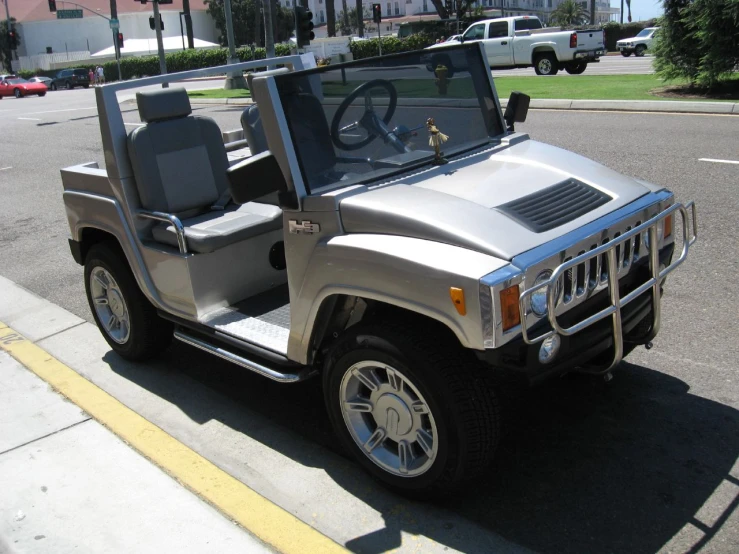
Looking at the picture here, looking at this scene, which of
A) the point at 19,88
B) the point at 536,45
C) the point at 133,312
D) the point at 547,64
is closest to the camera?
the point at 133,312

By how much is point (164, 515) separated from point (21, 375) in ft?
7.09

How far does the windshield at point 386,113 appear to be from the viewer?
3.59 meters

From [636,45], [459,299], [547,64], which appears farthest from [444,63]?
[636,45]

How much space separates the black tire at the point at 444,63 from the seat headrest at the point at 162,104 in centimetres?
170

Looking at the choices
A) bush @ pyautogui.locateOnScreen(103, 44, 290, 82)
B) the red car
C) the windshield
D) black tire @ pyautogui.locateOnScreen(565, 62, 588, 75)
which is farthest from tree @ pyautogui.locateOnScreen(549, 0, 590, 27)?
the windshield

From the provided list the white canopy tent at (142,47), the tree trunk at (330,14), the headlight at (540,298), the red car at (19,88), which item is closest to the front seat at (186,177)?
the headlight at (540,298)

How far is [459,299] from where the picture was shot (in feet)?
9.39

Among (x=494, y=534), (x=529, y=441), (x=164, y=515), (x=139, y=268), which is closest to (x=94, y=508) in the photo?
(x=164, y=515)

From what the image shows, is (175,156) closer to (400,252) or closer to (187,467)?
(187,467)

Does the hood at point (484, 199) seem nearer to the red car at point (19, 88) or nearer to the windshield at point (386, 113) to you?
the windshield at point (386, 113)

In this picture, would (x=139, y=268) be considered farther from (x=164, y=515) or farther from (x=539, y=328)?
(x=539, y=328)

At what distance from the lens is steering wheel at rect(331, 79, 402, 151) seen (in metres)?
3.68

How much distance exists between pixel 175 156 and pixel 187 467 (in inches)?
77.9

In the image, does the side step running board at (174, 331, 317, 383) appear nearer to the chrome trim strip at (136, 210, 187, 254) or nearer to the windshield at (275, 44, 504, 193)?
the chrome trim strip at (136, 210, 187, 254)
